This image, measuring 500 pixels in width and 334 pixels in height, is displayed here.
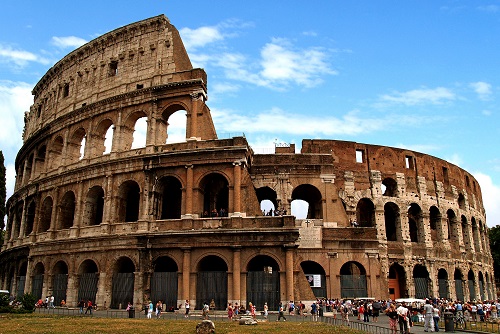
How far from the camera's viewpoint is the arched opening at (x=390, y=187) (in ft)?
102

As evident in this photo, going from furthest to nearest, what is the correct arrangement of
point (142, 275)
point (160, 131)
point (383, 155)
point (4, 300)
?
1. point (383, 155)
2. point (160, 131)
3. point (142, 275)
4. point (4, 300)

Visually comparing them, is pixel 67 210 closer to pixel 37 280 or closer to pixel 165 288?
pixel 37 280

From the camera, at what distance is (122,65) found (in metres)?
28.5

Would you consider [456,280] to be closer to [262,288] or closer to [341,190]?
[341,190]

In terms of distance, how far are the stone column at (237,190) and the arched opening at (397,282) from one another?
41.9 ft

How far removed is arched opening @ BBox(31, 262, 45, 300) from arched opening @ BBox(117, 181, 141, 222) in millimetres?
6392

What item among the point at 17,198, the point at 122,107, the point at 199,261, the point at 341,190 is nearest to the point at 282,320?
the point at 199,261

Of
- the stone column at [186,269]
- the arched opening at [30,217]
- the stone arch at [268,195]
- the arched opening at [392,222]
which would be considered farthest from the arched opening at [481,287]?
the arched opening at [30,217]

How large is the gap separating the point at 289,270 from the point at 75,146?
54.8 feet

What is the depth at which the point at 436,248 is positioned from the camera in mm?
31406

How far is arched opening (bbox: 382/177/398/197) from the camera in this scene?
31081 mm

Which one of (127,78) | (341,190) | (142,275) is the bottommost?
(142,275)

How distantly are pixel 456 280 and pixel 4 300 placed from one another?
28.4m

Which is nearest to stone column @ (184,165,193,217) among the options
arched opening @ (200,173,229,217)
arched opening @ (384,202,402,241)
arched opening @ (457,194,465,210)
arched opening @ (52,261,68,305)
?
arched opening @ (200,173,229,217)
